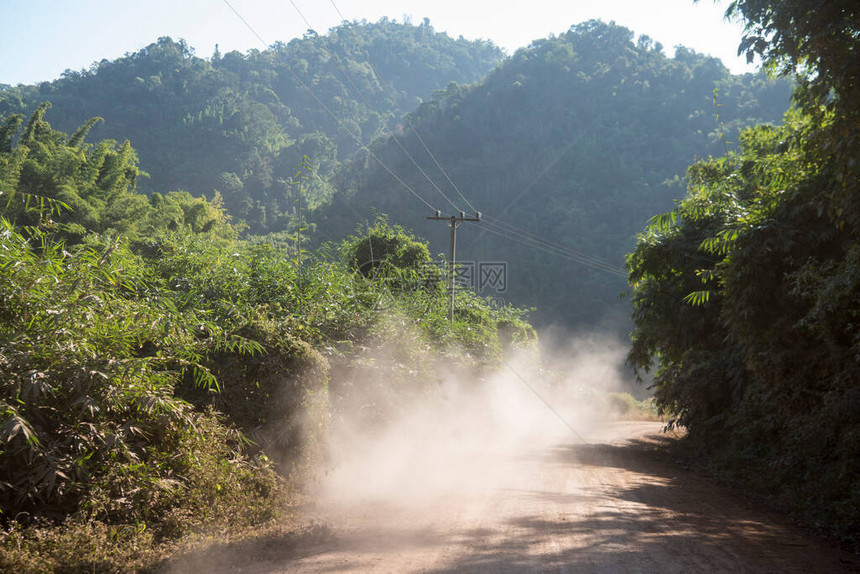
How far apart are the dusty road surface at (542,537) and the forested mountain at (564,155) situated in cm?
5555

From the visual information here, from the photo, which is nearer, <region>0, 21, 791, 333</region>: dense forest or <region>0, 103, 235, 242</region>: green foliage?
<region>0, 103, 235, 242</region>: green foliage

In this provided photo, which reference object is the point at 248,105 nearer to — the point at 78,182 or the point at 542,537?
the point at 78,182

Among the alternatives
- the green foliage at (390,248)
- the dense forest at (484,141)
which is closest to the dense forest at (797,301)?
the green foliage at (390,248)

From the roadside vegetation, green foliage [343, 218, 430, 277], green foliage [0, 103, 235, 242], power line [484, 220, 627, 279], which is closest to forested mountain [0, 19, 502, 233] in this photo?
power line [484, 220, 627, 279]

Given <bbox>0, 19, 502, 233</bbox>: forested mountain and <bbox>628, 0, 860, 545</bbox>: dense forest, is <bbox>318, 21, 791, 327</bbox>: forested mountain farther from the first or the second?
<bbox>628, 0, 860, 545</bbox>: dense forest

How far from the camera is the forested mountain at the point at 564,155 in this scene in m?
66.6

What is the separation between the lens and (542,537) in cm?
641

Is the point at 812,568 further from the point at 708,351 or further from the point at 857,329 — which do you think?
the point at 708,351

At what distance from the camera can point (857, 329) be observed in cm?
791

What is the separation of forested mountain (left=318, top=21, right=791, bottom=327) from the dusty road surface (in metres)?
55.6

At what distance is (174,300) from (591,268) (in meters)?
61.7

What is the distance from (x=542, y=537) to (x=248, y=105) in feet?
303

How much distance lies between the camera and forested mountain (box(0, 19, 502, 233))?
7425cm

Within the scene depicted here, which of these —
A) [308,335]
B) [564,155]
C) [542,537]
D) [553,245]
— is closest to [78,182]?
[308,335]
